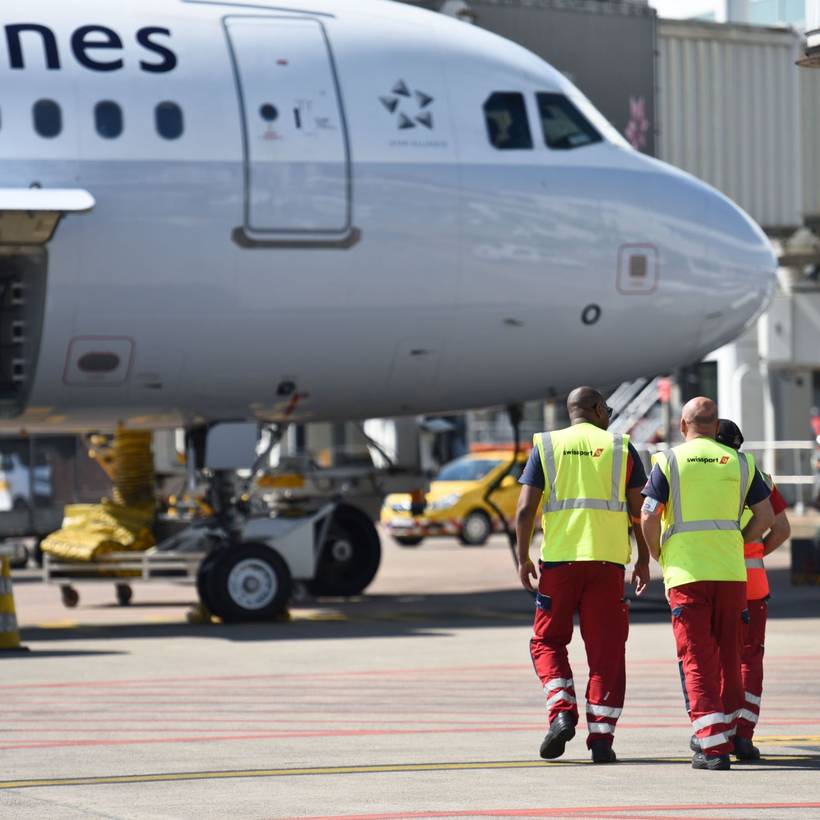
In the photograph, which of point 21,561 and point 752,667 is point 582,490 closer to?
point 752,667

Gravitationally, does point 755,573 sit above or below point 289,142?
below

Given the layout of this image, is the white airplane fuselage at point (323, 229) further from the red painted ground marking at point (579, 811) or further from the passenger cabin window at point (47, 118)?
the red painted ground marking at point (579, 811)

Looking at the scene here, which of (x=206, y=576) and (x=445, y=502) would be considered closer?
(x=206, y=576)

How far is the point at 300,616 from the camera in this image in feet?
61.9

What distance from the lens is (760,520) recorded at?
9.41 meters

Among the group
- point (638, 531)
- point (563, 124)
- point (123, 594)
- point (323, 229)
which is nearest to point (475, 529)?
point (123, 594)

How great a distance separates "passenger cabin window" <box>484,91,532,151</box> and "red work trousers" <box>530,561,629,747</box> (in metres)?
9.25

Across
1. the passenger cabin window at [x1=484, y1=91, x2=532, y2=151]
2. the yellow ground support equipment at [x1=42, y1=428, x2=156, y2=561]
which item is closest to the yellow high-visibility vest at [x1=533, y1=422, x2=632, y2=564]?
the passenger cabin window at [x1=484, y1=91, x2=532, y2=151]

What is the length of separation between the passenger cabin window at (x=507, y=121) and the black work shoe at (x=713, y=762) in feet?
33.4

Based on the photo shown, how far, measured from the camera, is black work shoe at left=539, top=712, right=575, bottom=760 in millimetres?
8953

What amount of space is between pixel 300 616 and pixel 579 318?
4.25 meters

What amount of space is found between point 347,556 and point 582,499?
11990 millimetres

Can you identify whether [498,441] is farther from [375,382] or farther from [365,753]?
[365,753]

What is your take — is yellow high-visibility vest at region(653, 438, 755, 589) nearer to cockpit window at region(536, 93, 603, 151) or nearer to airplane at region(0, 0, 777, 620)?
airplane at region(0, 0, 777, 620)
